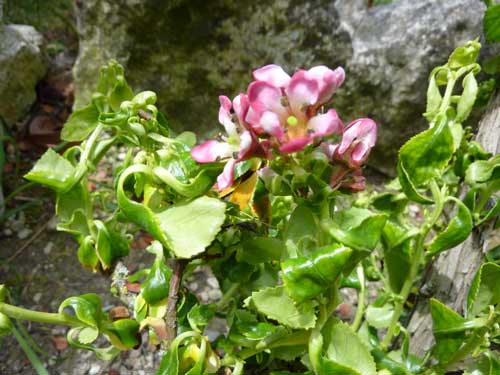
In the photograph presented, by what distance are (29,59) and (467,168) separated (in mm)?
1125

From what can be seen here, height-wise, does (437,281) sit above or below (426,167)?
below

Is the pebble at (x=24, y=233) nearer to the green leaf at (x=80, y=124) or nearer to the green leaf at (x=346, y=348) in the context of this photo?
the green leaf at (x=80, y=124)

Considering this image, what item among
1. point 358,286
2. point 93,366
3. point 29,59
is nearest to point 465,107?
point 358,286

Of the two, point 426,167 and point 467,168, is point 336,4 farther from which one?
point 426,167

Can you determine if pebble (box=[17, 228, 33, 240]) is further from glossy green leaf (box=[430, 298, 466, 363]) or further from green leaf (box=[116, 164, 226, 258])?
glossy green leaf (box=[430, 298, 466, 363])

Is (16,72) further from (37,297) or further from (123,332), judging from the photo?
(123,332)

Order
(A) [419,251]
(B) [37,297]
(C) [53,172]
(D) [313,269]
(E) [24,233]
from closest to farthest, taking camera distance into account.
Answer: (D) [313,269] → (C) [53,172] → (A) [419,251] → (B) [37,297] → (E) [24,233]

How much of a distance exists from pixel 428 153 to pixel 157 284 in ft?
0.93

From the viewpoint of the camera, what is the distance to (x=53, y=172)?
0.48 m

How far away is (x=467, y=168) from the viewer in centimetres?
61

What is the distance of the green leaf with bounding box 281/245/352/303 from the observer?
0.38 metres

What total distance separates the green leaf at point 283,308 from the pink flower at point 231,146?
0.11 metres

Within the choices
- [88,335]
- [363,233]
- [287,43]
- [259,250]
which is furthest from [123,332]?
[287,43]

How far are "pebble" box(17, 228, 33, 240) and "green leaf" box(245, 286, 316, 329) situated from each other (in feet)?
2.58
